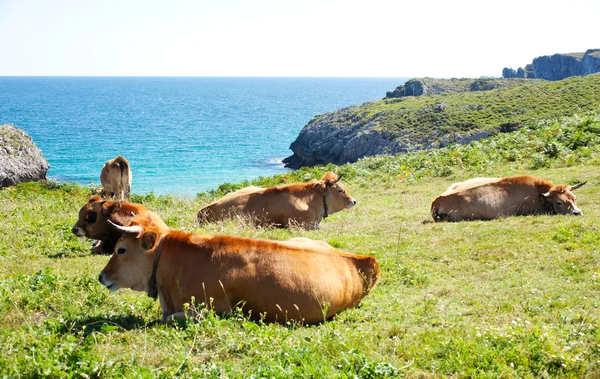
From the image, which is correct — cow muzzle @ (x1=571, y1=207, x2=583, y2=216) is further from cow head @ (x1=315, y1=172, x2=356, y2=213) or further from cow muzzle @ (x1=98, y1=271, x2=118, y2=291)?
cow muzzle @ (x1=98, y1=271, x2=118, y2=291)

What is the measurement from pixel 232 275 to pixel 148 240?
4.54ft

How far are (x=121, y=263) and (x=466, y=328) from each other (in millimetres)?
4948

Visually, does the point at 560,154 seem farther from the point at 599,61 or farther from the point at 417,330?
the point at 599,61

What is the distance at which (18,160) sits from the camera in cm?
4997

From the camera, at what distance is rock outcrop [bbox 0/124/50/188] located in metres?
48.3

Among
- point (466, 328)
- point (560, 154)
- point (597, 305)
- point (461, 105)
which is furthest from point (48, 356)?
point (461, 105)

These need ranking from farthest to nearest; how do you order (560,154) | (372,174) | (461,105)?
(461,105)
(372,174)
(560,154)

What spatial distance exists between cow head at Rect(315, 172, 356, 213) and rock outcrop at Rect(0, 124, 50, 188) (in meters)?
40.2

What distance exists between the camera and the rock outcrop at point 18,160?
158 ft

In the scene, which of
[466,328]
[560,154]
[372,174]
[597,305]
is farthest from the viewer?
[372,174]

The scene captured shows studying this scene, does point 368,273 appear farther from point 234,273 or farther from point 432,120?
point 432,120

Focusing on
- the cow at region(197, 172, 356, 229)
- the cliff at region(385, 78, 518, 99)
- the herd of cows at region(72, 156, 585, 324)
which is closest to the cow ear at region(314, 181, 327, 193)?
the cow at region(197, 172, 356, 229)

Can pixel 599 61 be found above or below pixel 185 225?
above

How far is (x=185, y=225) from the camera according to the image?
50.0ft
